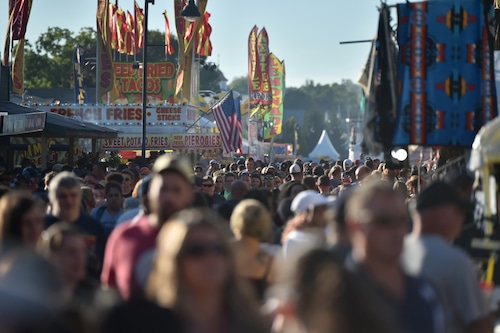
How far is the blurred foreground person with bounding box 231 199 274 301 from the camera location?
7422mm

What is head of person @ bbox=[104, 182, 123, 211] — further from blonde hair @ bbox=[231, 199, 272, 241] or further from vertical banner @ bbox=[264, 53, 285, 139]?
vertical banner @ bbox=[264, 53, 285, 139]

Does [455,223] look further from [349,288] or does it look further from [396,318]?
[349,288]

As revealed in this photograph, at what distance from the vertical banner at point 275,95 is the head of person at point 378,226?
56.0 m

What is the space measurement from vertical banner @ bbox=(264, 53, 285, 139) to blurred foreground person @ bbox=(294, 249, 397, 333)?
56766 mm

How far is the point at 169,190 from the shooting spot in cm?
635

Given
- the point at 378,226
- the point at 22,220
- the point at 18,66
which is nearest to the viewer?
the point at 378,226

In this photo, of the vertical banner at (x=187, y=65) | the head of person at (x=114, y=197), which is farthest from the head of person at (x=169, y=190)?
the vertical banner at (x=187, y=65)

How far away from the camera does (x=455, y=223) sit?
6.14 meters

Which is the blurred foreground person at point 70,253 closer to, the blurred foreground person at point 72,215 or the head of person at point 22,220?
the head of person at point 22,220

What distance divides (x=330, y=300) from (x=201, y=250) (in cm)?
60

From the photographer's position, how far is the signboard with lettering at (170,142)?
40594mm

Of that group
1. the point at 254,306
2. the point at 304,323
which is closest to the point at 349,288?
the point at 304,323

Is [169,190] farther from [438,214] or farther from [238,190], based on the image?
[238,190]

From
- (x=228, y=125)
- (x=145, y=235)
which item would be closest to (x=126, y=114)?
(x=228, y=125)
